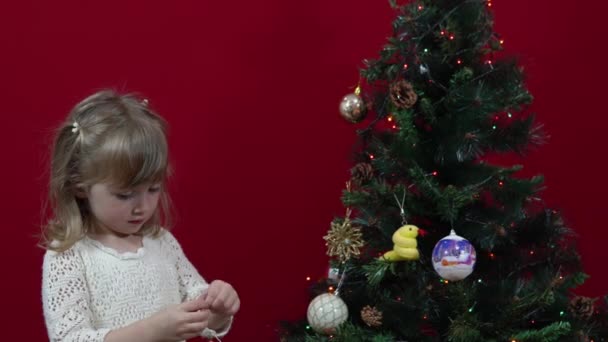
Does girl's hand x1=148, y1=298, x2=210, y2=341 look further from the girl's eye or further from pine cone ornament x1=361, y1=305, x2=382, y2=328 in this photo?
pine cone ornament x1=361, y1=305, x2=382, y2=328

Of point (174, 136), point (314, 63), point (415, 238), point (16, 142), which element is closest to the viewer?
point (415, 238)

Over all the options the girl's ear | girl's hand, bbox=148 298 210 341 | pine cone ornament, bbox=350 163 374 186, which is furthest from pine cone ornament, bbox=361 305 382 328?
the girl's ear

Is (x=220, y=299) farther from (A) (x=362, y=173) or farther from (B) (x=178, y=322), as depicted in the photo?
(A) (x=362, y=173)

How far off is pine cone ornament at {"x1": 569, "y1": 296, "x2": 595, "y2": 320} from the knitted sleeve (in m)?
0.92

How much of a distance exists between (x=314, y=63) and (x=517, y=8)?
0.57 m

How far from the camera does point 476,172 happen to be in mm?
1611

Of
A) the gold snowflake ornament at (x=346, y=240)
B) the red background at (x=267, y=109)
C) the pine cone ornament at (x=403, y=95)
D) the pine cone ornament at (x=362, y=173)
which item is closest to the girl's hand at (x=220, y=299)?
the gold snowflake ornament at (x=346, y=240)

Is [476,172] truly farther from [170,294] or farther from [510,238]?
[170,294]

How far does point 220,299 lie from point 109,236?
0.27m

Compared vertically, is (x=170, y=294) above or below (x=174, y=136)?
below

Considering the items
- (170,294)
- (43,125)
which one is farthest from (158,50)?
(170,294)

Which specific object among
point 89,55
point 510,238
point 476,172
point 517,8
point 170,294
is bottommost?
point 170,294

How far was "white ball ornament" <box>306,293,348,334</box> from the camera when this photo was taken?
1.64 meters

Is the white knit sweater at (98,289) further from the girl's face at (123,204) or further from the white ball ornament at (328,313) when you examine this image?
the white ball ornament at (328,313)
